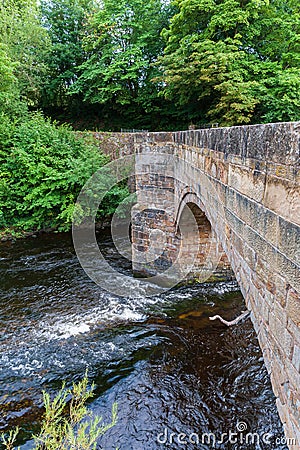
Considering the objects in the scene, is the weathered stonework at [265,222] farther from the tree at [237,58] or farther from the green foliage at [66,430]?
the tree at [237,58]

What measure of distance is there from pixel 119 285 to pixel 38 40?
12.7m

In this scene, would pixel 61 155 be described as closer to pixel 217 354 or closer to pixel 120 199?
pixel 120 199

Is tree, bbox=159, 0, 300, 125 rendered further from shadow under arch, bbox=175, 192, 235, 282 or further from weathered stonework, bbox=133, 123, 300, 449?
weathered stonework, bbox=133, 123, 300, 449

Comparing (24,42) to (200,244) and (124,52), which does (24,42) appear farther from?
(200,244)

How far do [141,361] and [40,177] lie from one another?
24.9 feet

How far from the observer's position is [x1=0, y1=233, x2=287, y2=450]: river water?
412cm

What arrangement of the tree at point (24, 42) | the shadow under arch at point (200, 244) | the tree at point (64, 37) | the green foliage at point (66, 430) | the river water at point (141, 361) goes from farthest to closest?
the tree at point (64, 37)
the tree at point (24, 42)
the shadow under arch at point (200, 244)
the river water at point (141, 361)
the green foliage at point (66, 430)

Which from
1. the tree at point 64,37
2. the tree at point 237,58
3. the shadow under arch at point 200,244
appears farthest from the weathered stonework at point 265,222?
the tree at point 64,37

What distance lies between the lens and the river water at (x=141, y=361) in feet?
13.5

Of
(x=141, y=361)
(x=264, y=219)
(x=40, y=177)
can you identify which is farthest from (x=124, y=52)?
(x=264, y=219)

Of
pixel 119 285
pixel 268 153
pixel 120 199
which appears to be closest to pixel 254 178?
pixel 268 153

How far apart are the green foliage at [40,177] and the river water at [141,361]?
3.31 meters

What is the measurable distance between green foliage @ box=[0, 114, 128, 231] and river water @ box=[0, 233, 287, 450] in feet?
10.9

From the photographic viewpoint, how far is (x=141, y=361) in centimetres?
535
